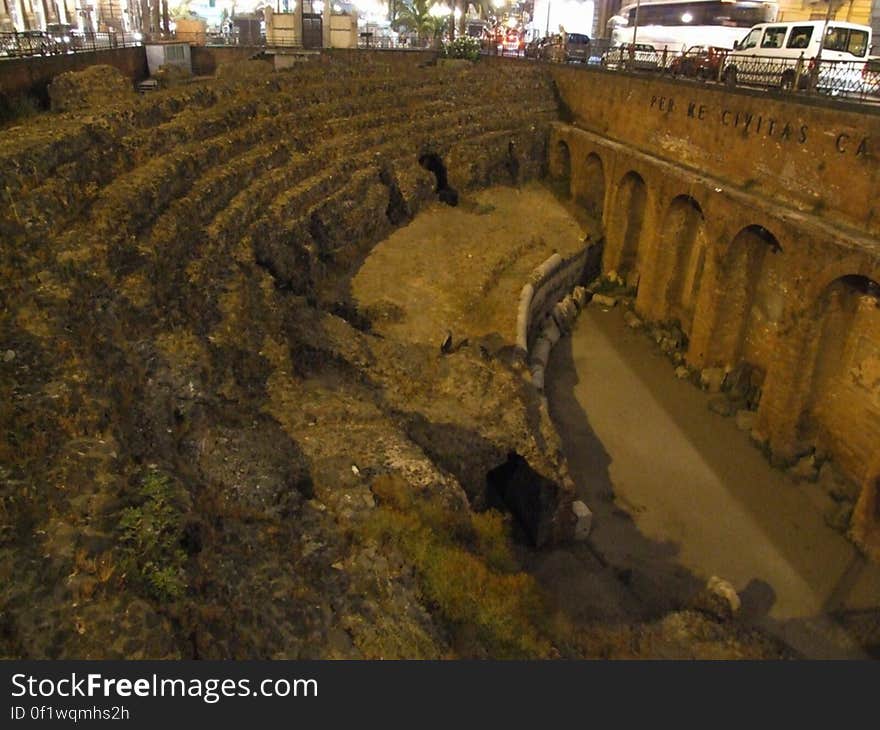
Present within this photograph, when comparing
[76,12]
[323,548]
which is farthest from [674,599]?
[76,12]

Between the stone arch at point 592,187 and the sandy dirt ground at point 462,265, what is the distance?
0.96m

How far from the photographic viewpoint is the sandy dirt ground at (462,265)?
14320 millimetres

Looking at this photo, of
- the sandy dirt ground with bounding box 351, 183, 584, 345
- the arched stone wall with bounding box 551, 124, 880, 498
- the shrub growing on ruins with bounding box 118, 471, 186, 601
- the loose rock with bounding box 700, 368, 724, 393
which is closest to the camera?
the shrub growing on ruins with bounding box 118, 471, 186, 601

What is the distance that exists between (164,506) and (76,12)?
1883 inches

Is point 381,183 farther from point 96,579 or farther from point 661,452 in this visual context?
point 96,579

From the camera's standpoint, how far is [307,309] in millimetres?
12422

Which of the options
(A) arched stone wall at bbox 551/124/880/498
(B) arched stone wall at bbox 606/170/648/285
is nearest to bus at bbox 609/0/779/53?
(B) arched stone wall at bbox 606/170/648/285

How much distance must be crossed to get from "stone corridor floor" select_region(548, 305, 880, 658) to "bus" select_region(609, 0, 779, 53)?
753 inches

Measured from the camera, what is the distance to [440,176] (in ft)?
71.1

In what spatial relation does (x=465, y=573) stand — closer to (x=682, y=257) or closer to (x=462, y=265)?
(x=462, y=265)

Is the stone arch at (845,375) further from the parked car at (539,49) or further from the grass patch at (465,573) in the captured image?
the parked car at (539,49)

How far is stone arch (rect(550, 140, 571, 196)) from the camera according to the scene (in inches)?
952

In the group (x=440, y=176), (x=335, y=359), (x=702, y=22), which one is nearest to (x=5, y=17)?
(x=440, y=176)

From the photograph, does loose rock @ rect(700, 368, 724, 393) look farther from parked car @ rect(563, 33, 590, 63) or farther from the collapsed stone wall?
parked car @ rect(563, 33, 590, 63)
